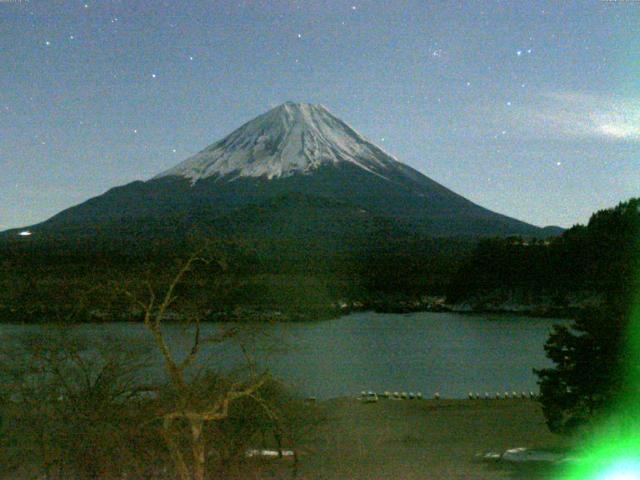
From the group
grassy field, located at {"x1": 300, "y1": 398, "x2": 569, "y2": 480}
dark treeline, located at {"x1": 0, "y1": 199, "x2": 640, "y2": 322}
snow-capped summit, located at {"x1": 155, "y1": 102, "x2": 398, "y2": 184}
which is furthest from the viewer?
snow-capped summit, located at {"x1": 155, "y1": 102, "x2": 398, "y2": 184}

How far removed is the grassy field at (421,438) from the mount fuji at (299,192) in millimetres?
26074

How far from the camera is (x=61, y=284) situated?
1152 centimetres

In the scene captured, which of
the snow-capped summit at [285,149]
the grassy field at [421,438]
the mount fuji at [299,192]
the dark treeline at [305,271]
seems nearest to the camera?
the grassy field at [421,438]

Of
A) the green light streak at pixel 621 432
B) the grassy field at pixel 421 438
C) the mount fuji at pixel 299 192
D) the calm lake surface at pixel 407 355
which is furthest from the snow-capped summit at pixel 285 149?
the green light streak at pixel 621 432

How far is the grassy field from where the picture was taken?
291 inches

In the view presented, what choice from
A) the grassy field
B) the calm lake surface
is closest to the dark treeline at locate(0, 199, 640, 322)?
the calm lake surface

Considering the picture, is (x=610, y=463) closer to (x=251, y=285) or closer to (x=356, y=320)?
(x=251, y=285)

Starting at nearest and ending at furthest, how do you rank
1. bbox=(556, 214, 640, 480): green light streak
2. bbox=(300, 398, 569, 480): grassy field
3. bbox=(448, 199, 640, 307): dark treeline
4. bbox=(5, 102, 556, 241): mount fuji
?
bbox=(556, 214, 640, 480): green light streak < bbox=(300, 398, 569, 480): grassy field < bbox=(448, 199, 640, 307): dark treeline < bbox=(5, 102, 556, 241): mount fuji

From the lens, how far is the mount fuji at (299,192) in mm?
46312

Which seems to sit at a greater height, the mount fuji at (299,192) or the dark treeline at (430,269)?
the mount fuji at (299,192)

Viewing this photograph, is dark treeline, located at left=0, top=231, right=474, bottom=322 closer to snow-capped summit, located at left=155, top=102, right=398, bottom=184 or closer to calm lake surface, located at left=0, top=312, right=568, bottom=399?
calm lake surface, located at left=0, top=312, right=568, bottom=399

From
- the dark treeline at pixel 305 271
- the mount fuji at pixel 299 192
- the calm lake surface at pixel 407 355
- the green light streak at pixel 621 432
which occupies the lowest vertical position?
the calm lake surface at pixel 407 355

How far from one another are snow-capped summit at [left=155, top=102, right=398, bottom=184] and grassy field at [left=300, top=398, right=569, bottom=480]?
4497 centimetres

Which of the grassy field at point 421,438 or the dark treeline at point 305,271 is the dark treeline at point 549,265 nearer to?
the dark treeline at point 305,271
